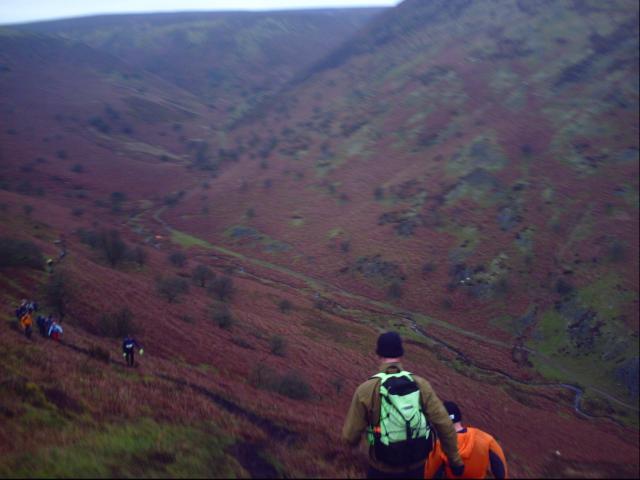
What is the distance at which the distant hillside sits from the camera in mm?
158875

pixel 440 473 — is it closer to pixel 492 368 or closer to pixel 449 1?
pixel 492 368

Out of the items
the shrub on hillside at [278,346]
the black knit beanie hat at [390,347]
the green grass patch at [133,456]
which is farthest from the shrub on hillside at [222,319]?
the black knit beanie hat at [390,347]

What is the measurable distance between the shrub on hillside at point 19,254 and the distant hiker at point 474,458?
29.9m

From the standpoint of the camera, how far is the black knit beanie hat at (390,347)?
18.6 feet

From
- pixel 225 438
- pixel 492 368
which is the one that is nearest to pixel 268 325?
pixel 492 368

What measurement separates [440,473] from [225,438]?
440cm

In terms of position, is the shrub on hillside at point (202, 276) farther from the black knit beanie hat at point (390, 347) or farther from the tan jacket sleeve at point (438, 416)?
the tan jacket sleeve at point (438, 416)

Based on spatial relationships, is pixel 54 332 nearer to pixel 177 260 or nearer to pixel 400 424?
pixel 400 424

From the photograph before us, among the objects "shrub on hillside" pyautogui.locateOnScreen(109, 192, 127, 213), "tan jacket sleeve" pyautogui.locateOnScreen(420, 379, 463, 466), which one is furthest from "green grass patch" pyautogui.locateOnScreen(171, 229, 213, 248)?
"tan jacket sleeve" pyautogui.locateOnScreen(420, 379, 463, 466)

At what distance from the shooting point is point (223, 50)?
6983 inches

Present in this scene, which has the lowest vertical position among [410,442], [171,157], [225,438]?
[171,157]

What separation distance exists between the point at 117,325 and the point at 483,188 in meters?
57.4

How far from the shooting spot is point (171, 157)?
105438 mm

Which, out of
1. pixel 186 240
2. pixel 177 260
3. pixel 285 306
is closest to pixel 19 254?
pixel 285 306
